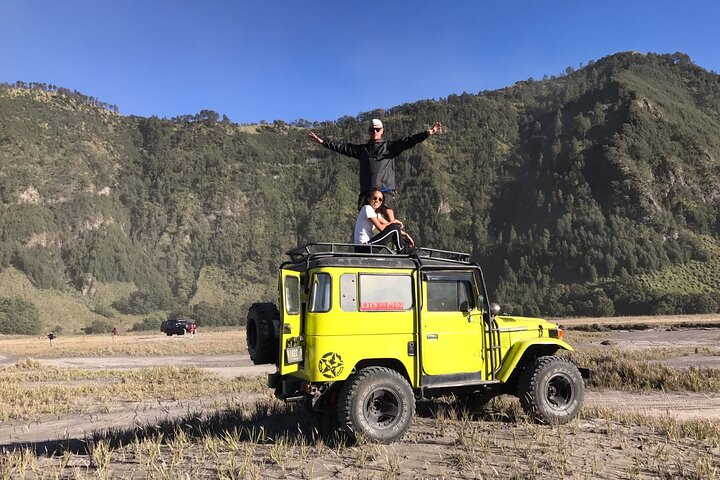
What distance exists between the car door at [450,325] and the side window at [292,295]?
178 centimetres

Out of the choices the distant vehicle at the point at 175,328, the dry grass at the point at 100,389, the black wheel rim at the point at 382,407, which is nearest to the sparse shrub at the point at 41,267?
the distant vehicle at the point at 175,328

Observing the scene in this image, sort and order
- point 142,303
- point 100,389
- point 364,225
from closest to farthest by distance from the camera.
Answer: point 364,225 < point 100,389 < point 142,303

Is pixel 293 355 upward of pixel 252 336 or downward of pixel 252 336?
downward

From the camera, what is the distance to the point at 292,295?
757 cm

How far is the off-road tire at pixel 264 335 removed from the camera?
7.61m

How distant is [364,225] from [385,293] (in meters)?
1.45

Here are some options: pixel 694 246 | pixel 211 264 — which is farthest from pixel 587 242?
pixel 211 264

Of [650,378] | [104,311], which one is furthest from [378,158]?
[104,311]

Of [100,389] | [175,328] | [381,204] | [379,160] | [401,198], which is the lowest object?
[175,328]

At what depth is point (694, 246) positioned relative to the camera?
9231 cm

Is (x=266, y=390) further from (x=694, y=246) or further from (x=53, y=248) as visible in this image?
(x=53, y=248)

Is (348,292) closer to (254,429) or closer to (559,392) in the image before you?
(254,429)

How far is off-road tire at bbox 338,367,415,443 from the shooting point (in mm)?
6914

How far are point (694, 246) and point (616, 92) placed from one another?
51.5 meters
